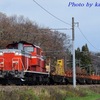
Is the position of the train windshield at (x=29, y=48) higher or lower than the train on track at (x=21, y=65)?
higher

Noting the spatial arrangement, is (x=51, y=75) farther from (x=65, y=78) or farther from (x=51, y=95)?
(x=51, y=95)

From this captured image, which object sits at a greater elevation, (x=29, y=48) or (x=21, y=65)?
(x=29, y=48)

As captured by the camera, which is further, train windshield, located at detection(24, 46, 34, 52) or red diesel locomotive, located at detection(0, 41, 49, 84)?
train windshield, located at detection(24, 46, 34, 52)

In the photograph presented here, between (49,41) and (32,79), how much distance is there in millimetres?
54960

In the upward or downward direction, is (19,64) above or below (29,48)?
below

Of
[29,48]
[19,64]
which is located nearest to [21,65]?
[19,64]

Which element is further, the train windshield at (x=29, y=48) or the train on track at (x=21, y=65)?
the train windshield at (x=29, y=48)

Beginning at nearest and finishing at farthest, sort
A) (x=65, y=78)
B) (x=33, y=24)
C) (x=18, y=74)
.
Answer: (x=18, y=74) → (x=65, y=78) → (x=33, y=24)

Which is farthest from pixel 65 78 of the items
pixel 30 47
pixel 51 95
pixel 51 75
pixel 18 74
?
pixel 51 95

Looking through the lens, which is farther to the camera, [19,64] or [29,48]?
[29,48]

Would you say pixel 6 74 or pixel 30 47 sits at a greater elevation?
pixel 30 47

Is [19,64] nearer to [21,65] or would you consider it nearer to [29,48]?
[21,65]

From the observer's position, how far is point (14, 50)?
29109 mm

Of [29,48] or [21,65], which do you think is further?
[29,48]
